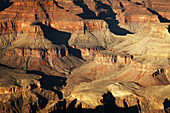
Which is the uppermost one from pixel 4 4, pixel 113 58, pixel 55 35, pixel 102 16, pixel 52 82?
pixel 4 4

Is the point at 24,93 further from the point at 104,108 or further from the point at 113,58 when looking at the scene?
the point at 113,58

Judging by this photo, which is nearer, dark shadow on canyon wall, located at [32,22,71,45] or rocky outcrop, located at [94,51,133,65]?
rocky outcrop, located at [94,51,133,65]

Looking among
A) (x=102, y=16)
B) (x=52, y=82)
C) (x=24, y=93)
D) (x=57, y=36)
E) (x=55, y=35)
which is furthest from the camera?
(x=102, y=16)

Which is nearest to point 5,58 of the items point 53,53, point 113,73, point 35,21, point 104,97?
point 53,53

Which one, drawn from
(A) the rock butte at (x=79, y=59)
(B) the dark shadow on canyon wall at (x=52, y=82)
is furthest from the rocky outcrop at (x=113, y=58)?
(B) the dark shadow on canyon wall at (x=52, y=82)

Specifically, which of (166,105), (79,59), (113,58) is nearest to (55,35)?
(79,59)

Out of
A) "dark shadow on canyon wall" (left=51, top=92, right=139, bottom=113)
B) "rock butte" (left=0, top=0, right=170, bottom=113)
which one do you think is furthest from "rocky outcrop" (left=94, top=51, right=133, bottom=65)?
"dark shadow on canyon wall" (left=51, top=92, right=139, bottom=113)

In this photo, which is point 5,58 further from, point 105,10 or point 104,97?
point 105,10

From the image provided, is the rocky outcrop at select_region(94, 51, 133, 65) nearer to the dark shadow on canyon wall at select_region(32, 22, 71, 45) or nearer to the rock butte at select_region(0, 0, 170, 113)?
the rock butte at select_region(0, 0, 170, 113)
